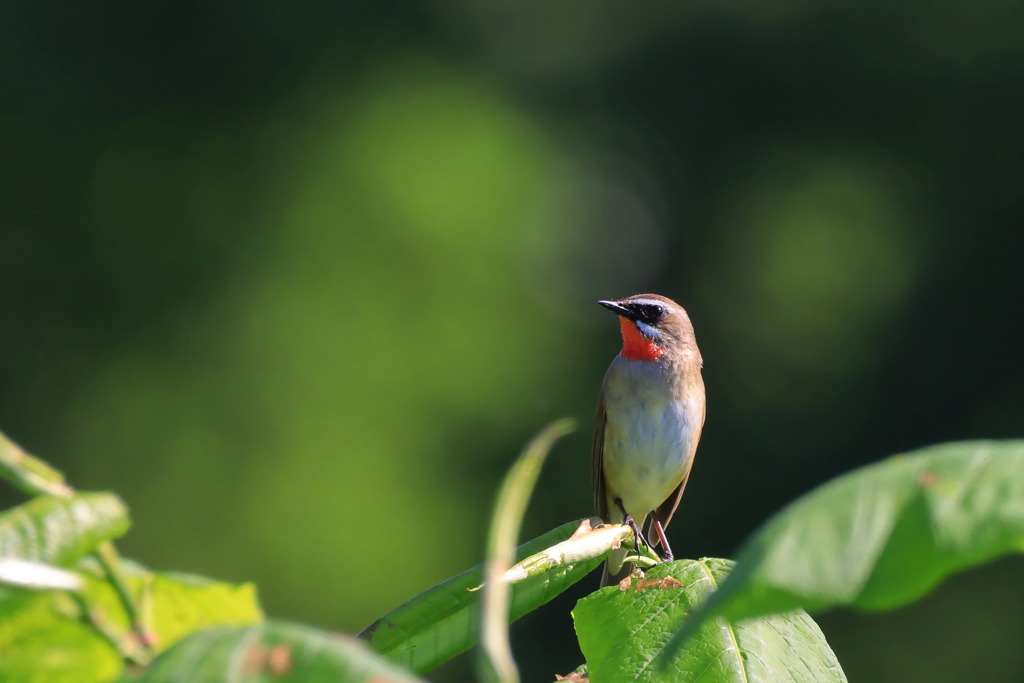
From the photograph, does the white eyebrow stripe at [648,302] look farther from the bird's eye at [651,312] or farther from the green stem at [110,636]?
the green stem at [110,636]

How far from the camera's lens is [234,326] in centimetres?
1800

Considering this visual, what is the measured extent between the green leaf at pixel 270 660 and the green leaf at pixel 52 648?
0.17 m

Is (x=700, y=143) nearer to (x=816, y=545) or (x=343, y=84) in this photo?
(x=343, y=84)

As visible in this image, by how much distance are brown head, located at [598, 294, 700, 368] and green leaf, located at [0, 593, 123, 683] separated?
412cm

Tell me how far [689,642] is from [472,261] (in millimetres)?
16669

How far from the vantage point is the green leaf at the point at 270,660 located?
0.74 meters

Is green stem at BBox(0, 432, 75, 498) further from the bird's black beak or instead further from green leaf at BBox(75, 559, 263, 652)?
the bird's black beak

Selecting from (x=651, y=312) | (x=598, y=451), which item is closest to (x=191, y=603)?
(x=598, y=451)

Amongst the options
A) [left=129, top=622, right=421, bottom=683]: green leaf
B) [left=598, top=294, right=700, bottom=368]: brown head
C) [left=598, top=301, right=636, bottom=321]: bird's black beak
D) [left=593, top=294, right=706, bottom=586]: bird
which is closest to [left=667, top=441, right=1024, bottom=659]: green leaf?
[left=129, top=622, right=421, bottom=683]: green leaf

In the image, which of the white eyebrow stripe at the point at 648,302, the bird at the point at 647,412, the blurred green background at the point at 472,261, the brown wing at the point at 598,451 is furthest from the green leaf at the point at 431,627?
the blurred green background at the point at 472,261

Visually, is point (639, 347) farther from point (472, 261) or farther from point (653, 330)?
point (472, 261)

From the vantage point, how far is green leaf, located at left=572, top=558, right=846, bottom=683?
1579 mm

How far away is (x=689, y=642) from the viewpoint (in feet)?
5.29

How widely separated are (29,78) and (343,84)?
5005 mm
